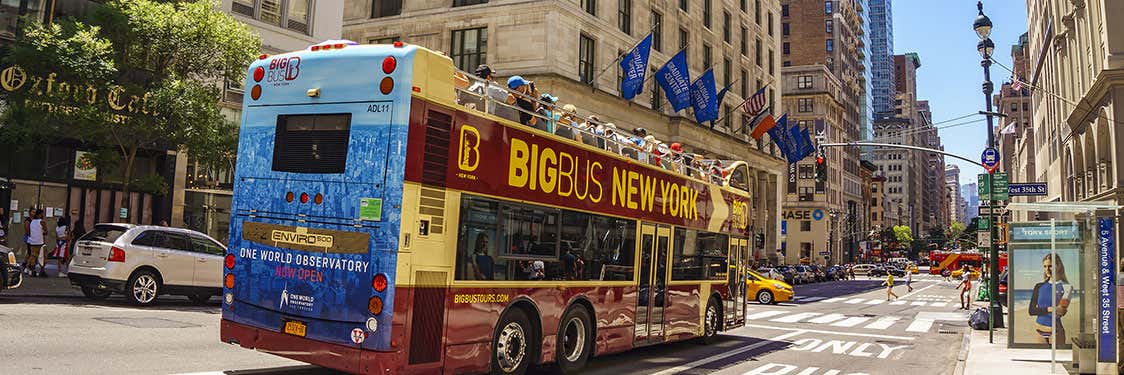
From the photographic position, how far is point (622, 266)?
1129 cm

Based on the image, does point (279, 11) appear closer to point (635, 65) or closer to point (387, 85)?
point (635, 65)

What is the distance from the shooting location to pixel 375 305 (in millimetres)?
7254

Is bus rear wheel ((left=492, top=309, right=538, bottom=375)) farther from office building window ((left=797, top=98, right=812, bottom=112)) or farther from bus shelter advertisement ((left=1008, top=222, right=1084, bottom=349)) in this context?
office building window ((left=797, top=98, right=812, bottom=112))

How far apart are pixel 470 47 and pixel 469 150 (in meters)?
29.8

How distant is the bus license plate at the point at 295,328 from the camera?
7.60 metres

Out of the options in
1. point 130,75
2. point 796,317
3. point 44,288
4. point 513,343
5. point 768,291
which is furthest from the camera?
point 768,291

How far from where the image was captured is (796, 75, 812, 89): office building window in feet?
361

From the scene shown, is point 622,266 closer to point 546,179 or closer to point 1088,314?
point 546,179

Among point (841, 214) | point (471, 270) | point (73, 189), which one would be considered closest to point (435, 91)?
point (471, 270)

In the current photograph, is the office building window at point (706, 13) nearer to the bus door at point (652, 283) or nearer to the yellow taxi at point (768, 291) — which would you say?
the yellow taxi at point (768, 291)

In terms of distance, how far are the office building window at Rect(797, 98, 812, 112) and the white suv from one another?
10377cm

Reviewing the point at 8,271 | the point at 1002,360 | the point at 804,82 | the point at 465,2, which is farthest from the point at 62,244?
the point at 804,82

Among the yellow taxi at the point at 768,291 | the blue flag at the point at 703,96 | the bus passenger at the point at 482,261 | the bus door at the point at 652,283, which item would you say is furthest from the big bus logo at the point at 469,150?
the blue flag at the point at 703,96

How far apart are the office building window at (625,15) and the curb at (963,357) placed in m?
25.6
